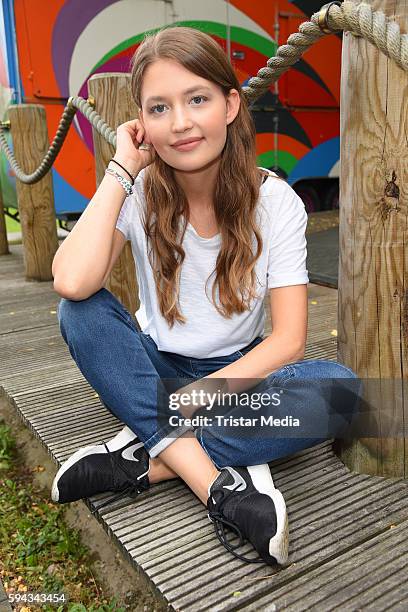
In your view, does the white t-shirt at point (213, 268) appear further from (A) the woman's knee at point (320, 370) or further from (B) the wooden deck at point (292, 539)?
(B) the wooden deck at point (292, 539)

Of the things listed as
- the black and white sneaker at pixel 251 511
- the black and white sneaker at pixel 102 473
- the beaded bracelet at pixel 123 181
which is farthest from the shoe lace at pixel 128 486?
the beaded bracelet at pixel 123 181

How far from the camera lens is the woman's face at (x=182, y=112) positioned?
136cm

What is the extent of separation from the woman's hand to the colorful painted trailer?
3.55 metres

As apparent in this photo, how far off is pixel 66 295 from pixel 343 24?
858mm

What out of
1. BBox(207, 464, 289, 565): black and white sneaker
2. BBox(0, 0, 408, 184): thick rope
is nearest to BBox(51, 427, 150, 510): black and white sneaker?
BBox(207, 464, 289, 565): black and white sneaker

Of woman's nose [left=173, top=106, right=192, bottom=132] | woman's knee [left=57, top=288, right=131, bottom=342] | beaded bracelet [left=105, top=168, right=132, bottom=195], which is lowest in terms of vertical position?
woman's knee [left=57, top=288, right=131, bottom=342]

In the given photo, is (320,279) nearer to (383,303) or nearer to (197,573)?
(383,303)

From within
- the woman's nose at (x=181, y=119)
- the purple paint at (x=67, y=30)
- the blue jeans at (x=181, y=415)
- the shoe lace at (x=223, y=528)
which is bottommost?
the shoe lace at (x=223, y=528)

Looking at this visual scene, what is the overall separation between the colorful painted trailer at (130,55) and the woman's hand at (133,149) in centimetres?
355

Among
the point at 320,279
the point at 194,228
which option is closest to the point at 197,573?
the point at 194,228

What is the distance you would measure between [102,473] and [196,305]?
0.48m

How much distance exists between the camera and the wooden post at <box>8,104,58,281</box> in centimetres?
370

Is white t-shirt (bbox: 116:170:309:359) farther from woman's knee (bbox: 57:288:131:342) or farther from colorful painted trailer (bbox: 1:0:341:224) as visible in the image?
colorful painted trailer (bbox: 1:0:341:224)

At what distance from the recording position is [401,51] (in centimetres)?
113
